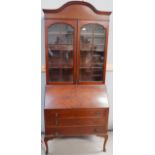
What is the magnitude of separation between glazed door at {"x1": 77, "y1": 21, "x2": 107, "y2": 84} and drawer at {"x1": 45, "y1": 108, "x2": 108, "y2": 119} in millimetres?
389

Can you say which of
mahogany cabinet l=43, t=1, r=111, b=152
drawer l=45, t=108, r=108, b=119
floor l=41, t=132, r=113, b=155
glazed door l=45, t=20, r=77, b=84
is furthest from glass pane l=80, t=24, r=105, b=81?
floor l=41, t=132, r=113, b=155

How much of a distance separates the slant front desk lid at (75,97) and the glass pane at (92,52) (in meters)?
0.17

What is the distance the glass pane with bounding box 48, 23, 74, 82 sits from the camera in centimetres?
213

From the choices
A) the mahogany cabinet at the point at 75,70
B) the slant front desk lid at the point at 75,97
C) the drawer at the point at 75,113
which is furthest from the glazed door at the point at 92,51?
the drawer at the point at 75,113

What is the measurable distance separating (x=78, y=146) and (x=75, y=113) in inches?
23.0

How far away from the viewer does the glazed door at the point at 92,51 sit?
2.16 metres

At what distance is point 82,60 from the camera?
2.23m

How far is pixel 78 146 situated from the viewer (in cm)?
234

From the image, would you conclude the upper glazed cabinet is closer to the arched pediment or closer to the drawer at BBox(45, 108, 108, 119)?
the arched pediment

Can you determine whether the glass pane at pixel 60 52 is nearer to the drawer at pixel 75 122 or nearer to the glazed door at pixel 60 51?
the glazed door at pixel 60 51

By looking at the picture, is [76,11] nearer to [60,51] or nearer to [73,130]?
[60,51]

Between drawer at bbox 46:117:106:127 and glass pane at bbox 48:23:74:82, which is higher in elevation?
glass pane at bbox 48:23:74:82
